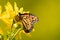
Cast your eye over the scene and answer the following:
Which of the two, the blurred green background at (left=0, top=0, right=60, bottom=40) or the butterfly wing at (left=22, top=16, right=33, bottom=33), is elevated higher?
the blurred green background at (left=0, top=0, right=60, bottom=40)

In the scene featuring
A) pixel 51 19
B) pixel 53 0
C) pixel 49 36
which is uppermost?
pixel 53 0

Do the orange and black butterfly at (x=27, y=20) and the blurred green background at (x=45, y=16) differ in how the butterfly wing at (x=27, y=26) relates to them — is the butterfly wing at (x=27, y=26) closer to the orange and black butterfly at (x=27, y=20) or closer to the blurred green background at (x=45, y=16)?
the orange and black butterfly at (x=27, y=20)

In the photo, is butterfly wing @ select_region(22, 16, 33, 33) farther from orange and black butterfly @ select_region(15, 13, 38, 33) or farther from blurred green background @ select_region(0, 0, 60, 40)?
blurred green background @ select_region(0, 0, 60, 40)

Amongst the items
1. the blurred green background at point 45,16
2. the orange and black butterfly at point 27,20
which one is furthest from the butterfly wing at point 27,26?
the blurred green background at point 45,16

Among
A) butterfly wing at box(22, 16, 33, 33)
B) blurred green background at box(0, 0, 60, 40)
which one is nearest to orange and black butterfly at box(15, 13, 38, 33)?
butterfly wing at box(22, 16, 33, 33)

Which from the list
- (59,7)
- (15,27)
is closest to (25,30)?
(15,27)

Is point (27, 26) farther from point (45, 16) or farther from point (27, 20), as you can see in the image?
point (45, 16)

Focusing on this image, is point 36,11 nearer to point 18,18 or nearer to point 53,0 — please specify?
point 53,0

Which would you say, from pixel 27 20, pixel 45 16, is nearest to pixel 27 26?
pixel 27 20
